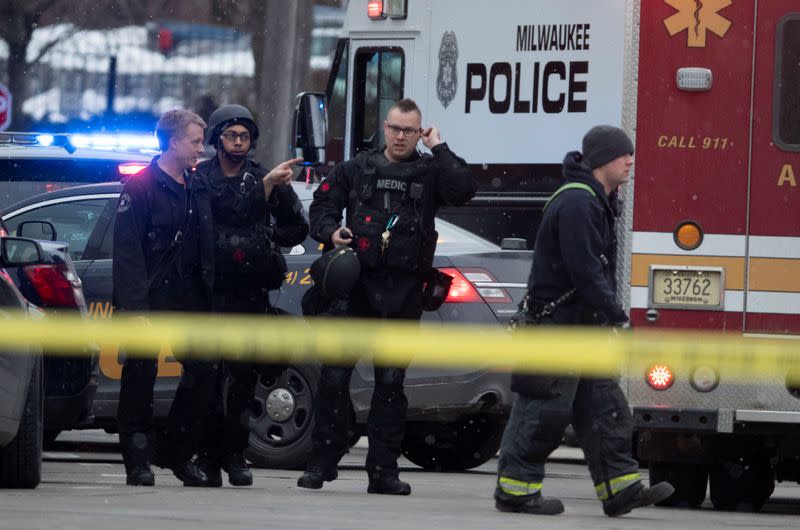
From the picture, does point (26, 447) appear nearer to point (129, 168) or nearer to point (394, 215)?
point (394, 215)

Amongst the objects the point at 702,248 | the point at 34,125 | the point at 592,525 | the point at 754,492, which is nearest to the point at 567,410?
the point at 592,525

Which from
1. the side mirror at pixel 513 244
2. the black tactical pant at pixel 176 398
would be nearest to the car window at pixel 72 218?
the black tactical pant at pixel 176 398

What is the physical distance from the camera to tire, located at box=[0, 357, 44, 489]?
28.7 ft

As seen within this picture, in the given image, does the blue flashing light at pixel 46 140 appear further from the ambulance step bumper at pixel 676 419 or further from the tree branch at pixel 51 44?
the tree branch at pixel 51 44

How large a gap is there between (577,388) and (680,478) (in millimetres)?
1655

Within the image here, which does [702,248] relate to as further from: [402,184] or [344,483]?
[344,483]

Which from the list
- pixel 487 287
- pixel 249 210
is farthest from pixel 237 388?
pixel 487 287

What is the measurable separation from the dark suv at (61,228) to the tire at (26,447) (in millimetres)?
570

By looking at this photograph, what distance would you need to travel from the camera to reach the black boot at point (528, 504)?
27.9ft

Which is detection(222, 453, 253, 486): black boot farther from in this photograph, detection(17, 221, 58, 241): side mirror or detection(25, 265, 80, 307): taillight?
detection(17, 221, 58, 241): side mirror

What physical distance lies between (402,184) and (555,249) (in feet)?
3.66

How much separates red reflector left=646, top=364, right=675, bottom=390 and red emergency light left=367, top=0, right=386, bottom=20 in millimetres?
4366

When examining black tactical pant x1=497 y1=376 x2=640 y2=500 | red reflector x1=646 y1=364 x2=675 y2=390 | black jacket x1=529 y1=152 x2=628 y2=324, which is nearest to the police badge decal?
red reflector x1=646 y1=364 x2=675 y2=390

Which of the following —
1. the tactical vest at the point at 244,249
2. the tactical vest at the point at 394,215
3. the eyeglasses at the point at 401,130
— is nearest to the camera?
the tactical vest at the point at 394,215
